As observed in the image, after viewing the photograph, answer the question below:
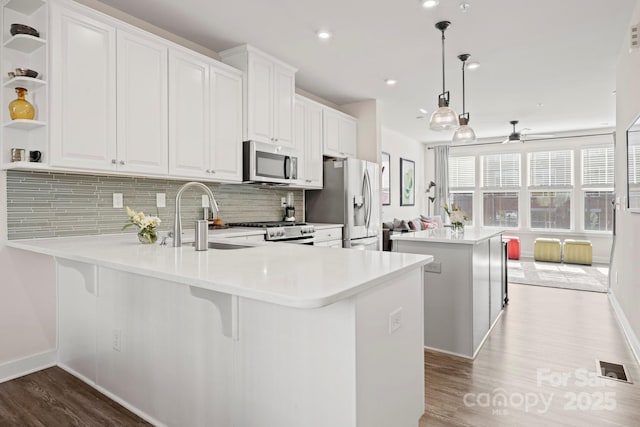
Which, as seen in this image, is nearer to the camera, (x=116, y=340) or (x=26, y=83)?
(x=116, y=340)

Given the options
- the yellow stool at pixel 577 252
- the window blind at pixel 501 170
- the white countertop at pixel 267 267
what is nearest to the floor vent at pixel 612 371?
the white countertop at pixel 267 267

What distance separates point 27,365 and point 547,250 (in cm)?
809

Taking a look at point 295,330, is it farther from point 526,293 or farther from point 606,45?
point 526,293

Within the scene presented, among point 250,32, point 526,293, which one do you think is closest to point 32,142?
point 250,32

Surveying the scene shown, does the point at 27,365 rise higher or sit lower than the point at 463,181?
lower

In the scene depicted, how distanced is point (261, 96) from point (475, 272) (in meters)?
2.58

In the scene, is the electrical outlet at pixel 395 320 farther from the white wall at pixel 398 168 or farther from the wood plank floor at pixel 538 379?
the white wall at pixel 398 168

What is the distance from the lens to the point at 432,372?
8.52 feet

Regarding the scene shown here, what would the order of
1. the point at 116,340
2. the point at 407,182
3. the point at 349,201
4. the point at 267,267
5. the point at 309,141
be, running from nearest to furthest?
the point at 267,267
the point at 116,340
the point at 309,141
the point at 349,201
the point at 407,182

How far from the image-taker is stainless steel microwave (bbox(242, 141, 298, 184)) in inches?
142

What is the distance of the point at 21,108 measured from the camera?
2.25 m

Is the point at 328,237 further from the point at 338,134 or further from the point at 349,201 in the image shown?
the point at 338,134

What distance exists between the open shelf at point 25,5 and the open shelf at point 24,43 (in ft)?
0.75

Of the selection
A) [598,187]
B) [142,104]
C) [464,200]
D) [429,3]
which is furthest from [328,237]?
[598,187]
